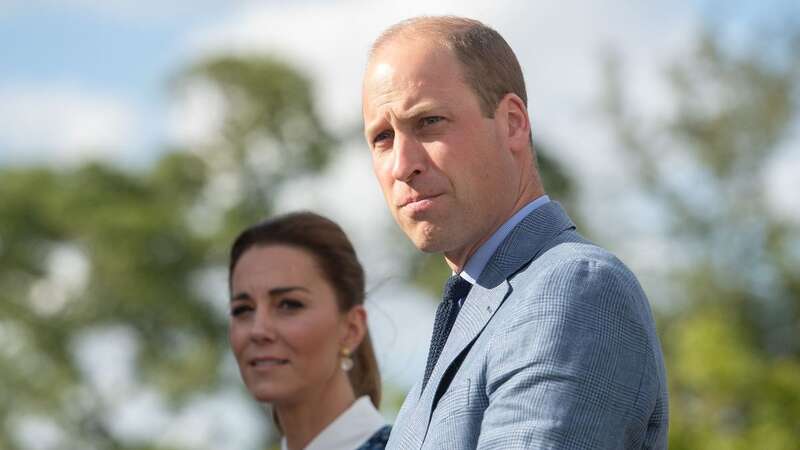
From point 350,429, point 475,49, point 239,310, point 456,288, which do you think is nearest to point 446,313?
point 456,288

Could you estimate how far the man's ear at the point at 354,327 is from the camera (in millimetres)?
4988

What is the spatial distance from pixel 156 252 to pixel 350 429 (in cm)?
2335

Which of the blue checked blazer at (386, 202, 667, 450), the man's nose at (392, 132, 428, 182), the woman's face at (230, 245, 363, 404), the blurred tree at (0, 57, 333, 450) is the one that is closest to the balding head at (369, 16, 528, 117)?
the man's nose at (392, 132, 428, 182)

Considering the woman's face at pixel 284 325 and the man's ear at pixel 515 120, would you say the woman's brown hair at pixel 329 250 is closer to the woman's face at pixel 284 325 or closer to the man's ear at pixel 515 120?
the woman's face at pixel 284 325

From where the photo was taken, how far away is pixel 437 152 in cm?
258

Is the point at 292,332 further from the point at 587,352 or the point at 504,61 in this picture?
the point at 587,352

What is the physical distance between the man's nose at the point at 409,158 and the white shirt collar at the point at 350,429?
2.29 metres

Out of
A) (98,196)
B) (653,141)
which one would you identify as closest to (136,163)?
(98,196)

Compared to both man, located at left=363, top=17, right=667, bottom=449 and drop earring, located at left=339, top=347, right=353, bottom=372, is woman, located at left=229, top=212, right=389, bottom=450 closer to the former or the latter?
drop earring, located at left=339, top=347, right=353, bottom=372

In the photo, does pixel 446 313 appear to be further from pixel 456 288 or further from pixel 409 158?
pixel 409 158

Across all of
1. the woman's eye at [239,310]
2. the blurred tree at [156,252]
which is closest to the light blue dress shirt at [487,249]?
the woman's eye at [239,310]

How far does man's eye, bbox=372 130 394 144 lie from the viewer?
2.66 meters

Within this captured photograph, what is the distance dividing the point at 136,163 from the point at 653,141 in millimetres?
10733

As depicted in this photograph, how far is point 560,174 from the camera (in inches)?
1101
